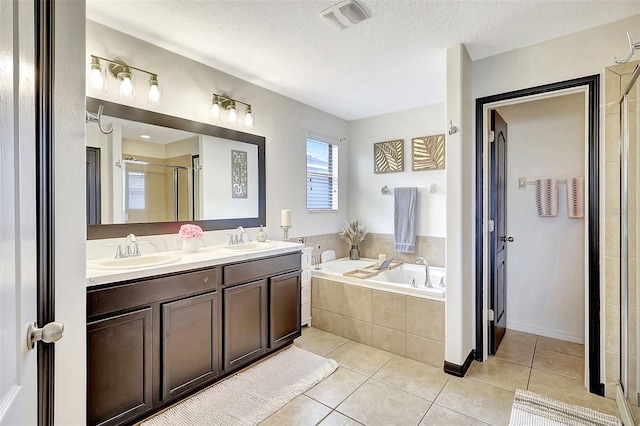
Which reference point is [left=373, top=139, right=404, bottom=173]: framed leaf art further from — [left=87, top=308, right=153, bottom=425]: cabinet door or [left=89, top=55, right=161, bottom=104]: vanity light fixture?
[left=87, top=308, right=153, bottom=425]: cabinet door

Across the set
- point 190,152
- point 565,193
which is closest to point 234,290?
point 190,152

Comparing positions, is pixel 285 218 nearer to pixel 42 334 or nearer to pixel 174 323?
pixel 174 323

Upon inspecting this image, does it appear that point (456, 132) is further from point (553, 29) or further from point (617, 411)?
point (617, 411)

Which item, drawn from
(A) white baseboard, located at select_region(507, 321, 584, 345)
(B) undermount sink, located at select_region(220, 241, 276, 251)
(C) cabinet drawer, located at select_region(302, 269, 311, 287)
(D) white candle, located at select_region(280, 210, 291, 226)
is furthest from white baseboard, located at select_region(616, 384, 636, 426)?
(D) white candle, located at select_region(280, 210, 291, 226)

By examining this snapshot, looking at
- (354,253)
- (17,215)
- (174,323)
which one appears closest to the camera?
(17,215)

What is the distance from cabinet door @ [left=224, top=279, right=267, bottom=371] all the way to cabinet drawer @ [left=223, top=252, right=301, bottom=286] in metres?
0.06

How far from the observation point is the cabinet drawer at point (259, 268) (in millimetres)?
2283

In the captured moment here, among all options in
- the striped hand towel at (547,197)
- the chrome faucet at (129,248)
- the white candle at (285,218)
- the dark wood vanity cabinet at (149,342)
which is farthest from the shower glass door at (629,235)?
the chrome faucet at (129,248)

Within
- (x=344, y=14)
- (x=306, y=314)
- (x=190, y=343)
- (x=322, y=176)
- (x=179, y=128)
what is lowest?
(x=306, y=314)

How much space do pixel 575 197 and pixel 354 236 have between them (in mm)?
2394

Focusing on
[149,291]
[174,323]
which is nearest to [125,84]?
[149,291]

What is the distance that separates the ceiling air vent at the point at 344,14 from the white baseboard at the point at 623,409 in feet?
9.30

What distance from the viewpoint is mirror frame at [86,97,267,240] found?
2.09 metres

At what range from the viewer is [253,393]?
2127 millimetres
